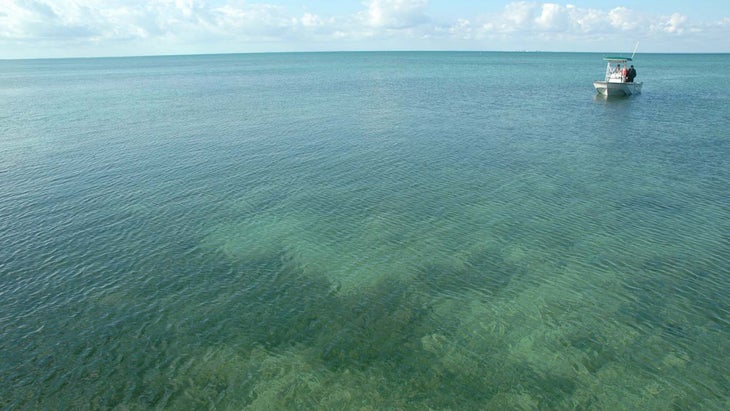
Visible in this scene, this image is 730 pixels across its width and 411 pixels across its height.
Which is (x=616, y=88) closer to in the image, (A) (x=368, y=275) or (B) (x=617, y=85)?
(B) (x=617, y=85)

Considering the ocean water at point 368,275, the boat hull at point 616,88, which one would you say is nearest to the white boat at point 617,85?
the boat hull at point 616,88

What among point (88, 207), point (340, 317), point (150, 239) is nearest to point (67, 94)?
point (88, 207)

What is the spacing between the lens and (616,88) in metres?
84.6

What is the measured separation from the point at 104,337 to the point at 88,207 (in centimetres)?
1981

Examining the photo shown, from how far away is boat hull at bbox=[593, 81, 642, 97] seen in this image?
8388 cm

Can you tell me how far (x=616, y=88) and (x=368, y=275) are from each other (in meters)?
82.0

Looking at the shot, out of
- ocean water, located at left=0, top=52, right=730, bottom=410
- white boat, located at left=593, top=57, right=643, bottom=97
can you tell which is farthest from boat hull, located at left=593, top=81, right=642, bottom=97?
ocean water, located at left=0, top=52, right=730, bottom=410

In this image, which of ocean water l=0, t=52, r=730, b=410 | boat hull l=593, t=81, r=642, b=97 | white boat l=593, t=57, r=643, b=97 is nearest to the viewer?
ocean water l=0, t=52, r=730, b=410

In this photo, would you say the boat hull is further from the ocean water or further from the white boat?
the ocean water

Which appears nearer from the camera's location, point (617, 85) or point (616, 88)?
point (617, 85)

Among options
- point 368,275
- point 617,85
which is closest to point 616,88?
point 617,85

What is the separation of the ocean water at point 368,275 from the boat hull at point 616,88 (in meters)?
31.6

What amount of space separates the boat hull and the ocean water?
31.6 metres

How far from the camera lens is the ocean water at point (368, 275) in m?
18.6
